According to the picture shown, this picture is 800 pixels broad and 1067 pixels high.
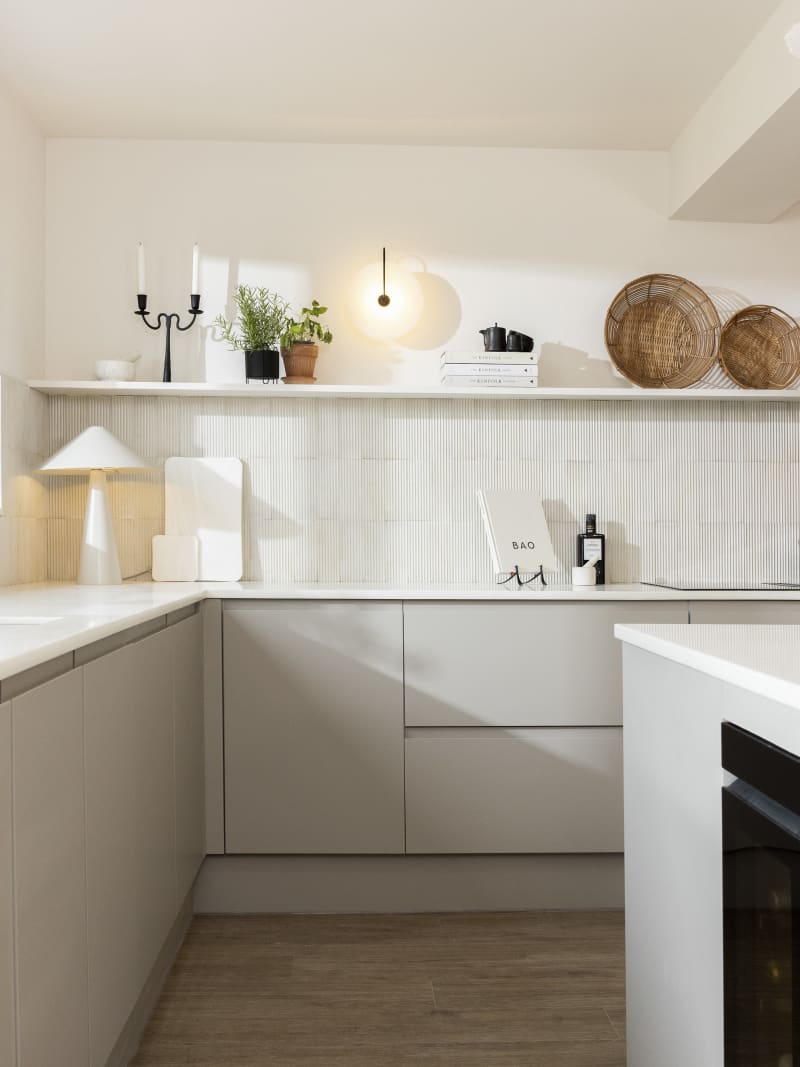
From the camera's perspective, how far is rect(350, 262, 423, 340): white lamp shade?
10.7 feet

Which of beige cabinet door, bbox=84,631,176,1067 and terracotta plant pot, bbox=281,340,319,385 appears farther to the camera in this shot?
terracotta plant pot, bbox=281,340,319,385

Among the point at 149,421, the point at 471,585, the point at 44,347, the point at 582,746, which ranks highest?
the point at 44,347

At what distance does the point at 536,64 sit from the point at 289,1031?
258 cm

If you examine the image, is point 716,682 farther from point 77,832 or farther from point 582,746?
point 582,746

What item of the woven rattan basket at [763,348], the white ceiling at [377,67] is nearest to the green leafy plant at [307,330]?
the white ceiling at [377,67]

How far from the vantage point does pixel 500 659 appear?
8.92 feet

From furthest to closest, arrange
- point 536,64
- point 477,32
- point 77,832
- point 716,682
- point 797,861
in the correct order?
point 536,64 → point 477,32 → point 77,832 → point 716,682 → point 797,861

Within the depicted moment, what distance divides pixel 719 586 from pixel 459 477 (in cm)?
93

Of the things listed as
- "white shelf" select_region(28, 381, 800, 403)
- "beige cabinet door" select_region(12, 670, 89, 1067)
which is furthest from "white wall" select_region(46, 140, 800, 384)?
"beige cabinet door" select_region(12, 670, 89, 1067)

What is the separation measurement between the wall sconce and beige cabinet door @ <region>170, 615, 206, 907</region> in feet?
4.06

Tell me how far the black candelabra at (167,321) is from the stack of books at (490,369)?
0.86 metres

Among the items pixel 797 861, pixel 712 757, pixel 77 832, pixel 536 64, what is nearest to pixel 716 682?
pixel 712 757

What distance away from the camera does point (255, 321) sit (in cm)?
309

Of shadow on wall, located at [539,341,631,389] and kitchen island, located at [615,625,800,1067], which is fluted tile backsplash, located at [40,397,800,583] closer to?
shadow on wall, located at [539,341,631,389]
